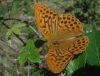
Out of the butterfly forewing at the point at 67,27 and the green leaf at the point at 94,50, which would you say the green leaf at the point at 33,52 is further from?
the green leaf at the point at 94,50

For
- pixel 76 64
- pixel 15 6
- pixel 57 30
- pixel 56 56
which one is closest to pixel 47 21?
pixel 57 30

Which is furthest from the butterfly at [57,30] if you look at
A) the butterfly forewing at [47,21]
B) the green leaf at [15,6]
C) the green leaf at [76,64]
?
the green leaf at [15,6]

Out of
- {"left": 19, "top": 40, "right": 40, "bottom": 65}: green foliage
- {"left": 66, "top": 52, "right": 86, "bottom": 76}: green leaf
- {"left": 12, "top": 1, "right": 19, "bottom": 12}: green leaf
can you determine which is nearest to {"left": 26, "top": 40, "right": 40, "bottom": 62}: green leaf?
{"left": 19, "top": 40, "right": 40, "bottom": 65}: green foliage

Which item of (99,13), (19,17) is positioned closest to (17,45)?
(19,17)

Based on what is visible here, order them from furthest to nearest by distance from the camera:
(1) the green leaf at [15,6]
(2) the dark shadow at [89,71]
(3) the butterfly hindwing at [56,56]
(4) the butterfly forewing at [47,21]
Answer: (1) the green leaf at [15,6] → (4) the butterfly forewing at [47,21] → (3) the butterfly hindwing at [56,56] → (2) the dark shadow at [89,71]

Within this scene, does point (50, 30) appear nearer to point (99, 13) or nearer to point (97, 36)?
point (97, 36)

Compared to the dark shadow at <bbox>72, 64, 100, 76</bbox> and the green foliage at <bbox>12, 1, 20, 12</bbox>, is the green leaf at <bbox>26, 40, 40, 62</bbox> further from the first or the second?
the green foliage at <bbox>12, 1, 20, 12</bbox>
